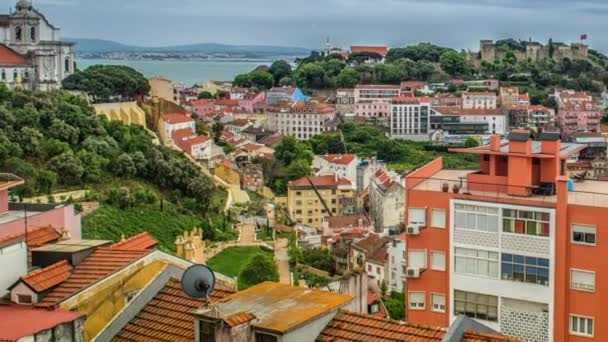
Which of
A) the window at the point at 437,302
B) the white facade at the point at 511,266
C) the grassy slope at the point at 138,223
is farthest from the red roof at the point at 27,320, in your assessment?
the grassy slope at the point at 138,223

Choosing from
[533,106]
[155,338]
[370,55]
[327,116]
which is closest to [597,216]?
[155,338]

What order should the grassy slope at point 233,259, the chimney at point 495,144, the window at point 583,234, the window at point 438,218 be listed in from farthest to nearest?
the grassy slope at point 233,259, the chimney at point 495,144, the window at point 438,218, the window at point 583,234

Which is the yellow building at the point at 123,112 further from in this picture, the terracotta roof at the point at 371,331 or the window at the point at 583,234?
the terracotta roof at the point at 371,331

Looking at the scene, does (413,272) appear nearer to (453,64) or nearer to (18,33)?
(18,33)

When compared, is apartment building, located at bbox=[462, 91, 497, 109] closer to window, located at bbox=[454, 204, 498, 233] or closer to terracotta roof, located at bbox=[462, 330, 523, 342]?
window, located at bbox=[454, 204, 498, 233]

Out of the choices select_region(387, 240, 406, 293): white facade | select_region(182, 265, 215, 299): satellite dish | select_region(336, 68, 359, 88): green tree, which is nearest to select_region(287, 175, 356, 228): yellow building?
select_region(387, 240, 406, 293): white facade
